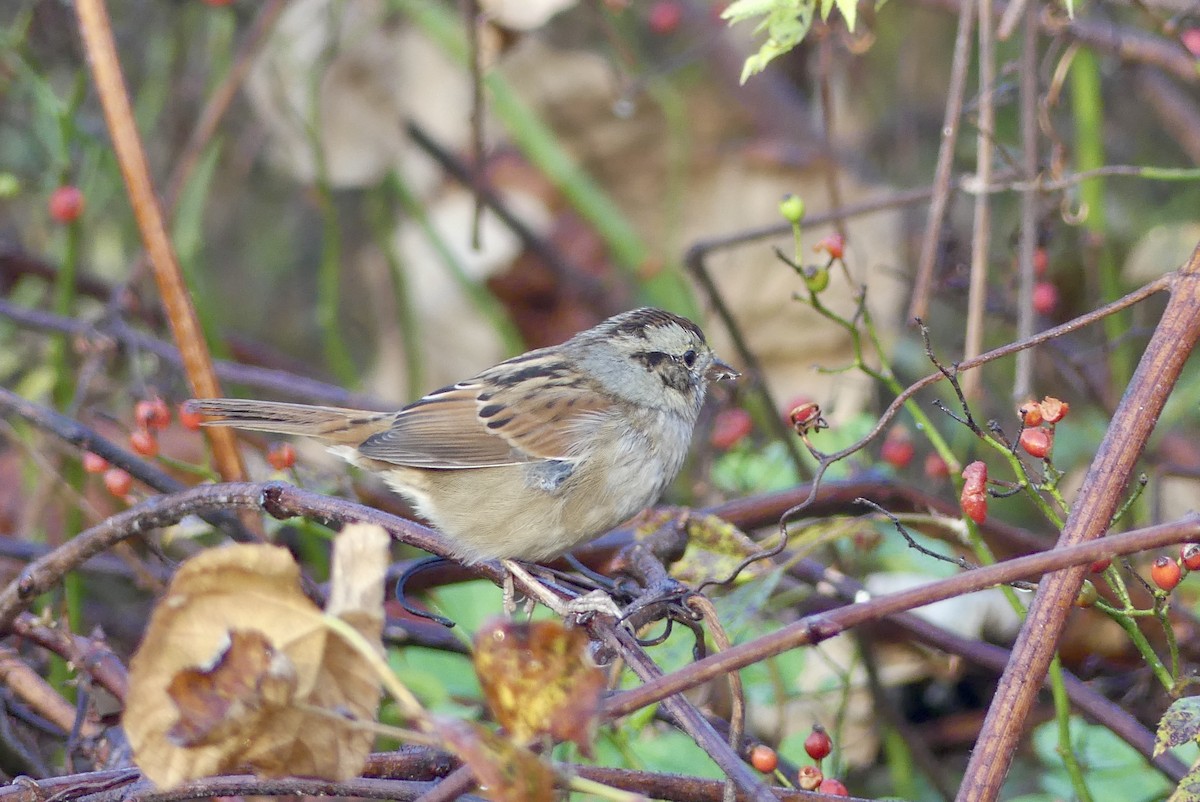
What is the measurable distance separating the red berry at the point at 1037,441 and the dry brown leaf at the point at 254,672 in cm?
96

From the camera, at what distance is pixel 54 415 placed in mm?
2197

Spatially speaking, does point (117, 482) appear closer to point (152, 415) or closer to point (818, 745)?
point (152, 415)

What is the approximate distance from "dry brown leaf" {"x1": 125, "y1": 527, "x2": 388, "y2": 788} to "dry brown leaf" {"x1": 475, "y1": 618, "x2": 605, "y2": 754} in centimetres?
11

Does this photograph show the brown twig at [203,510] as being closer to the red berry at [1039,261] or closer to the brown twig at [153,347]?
the brown twig at [153,347]

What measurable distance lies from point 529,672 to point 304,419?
201cm

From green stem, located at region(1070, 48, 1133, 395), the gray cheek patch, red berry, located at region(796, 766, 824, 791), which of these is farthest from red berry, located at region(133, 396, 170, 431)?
green stem, located at region(1070, 48, 1133, 395)

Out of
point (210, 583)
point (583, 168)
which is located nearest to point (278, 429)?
point (210, 583)

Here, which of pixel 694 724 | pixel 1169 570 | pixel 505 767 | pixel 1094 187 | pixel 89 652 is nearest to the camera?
pixel 505 767

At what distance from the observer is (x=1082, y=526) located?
1390mm

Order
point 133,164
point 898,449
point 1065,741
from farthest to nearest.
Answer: point 898,449 → point 133,164 → point 1065,741

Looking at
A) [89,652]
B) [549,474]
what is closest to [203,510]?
[89,652]

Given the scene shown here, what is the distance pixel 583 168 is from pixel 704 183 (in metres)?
0.52

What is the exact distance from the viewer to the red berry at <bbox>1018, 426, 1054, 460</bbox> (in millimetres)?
1679

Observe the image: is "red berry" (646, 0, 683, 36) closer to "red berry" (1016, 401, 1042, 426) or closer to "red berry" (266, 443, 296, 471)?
"red berry" (266, 443, 296, 471)
